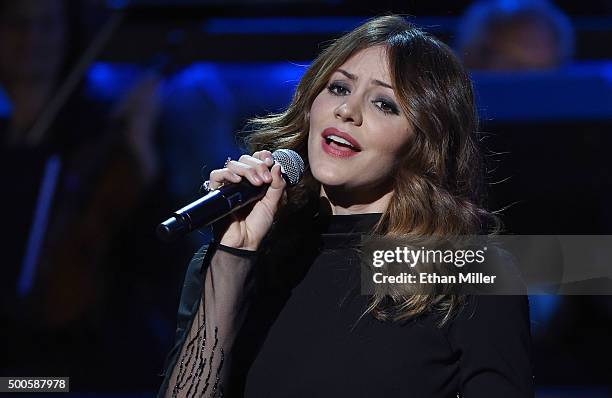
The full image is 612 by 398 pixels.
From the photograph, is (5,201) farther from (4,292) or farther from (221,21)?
(221,21)

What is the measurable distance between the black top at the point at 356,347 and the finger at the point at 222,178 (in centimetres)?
12

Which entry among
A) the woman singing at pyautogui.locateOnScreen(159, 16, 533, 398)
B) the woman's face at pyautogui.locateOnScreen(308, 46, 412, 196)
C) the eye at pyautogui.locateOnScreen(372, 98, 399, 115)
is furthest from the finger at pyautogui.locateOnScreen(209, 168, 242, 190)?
the eye at pyautogui.locateOnScreen(372, 98, 399, 115)

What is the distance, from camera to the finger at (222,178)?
4.02ft

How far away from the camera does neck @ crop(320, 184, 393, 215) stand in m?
1.50

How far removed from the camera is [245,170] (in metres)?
1.23

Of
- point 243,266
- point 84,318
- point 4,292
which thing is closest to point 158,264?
point 84,318

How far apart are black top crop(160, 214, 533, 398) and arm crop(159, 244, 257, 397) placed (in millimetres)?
12

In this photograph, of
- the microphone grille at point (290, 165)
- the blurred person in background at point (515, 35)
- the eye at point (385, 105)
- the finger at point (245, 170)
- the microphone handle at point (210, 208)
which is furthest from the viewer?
the blurred person in background at point (515, 35)

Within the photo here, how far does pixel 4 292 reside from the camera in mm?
2545

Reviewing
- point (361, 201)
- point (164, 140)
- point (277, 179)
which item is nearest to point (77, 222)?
point (164, 140)

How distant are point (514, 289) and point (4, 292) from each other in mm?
1703

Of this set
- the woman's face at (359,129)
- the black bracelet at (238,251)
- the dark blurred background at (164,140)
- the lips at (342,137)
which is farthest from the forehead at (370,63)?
the dark blurred background at (164,140)

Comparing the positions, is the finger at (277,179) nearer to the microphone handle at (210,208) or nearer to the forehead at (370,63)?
the microphone handle at (210,208)

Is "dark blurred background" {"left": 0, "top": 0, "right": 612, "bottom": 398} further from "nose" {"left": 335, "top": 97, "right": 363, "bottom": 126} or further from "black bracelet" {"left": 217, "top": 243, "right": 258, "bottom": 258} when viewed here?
"black bracelet" {"left": 217, "top": 243, "right": 258, "bottom": 258}
